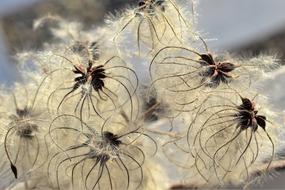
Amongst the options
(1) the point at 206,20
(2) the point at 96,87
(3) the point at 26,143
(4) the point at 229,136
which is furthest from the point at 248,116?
(1) the point at 206,20

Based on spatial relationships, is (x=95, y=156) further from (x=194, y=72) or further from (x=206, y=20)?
(x=206, y=20)

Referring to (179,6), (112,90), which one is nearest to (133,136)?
(112,90)

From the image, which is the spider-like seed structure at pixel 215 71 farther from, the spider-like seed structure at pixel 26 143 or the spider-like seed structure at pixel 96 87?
the spider-like seed structure at pixel 26 143

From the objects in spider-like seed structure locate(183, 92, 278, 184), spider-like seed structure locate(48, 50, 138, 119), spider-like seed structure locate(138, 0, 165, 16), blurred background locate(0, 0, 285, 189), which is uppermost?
blurred background locate(0, 0, 285, 189)

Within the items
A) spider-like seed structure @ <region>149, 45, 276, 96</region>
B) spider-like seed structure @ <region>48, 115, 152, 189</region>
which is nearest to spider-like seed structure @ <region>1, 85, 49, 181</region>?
spider-like seed structure @ <region>48, 115, 152, 189</region>

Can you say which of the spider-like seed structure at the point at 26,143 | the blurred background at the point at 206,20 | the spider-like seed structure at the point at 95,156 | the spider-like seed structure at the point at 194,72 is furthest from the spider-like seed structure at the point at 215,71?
the blurred background at the point at 206,20

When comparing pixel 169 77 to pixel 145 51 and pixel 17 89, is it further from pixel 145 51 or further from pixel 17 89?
pixel 17 89

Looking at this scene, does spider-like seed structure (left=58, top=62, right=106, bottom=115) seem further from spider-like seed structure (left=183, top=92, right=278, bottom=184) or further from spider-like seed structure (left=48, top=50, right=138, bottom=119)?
→ spider-like seed structure (left=183, top=92, right=278, bottom=184)
